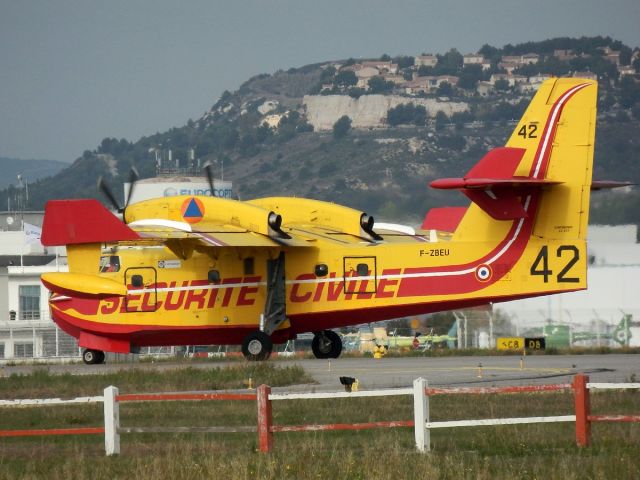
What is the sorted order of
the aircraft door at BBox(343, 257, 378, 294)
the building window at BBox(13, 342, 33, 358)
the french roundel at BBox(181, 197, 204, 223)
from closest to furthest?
the aircraft door at BBox(343, 257, 378, 294)
the french roundel at BBox(181, 197, 204, 223)
the building window at BBox(13, 342, 33, 358)

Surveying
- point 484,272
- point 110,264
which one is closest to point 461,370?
point 484,272

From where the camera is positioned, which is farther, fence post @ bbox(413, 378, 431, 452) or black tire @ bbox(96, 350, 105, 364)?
black tire @ bbox(96, 350, 105, 364)

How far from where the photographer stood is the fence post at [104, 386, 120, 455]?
18.8m

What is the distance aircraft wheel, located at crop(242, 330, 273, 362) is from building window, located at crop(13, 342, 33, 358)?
31587mm

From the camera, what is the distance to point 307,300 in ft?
121

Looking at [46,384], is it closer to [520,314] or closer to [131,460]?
[131,460]

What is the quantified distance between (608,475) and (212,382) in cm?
1563

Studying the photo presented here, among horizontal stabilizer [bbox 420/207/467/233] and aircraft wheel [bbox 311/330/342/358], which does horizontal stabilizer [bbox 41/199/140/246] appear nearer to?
aircraft wheel [bbox 311/330/342/358]

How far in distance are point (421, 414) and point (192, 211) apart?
65.1 ft

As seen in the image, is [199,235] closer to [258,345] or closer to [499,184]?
[258,345]

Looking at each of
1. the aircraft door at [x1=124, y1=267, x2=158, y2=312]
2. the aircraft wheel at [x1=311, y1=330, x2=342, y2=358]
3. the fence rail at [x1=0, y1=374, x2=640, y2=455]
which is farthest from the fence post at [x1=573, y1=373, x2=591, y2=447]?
the aircraft wheel at [x1=311, y1=330, x2=342, y2=358]

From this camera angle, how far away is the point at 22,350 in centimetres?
6638

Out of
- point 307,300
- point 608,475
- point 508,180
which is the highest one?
point 508,180

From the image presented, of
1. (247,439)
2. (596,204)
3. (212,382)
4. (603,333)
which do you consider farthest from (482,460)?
(596,204)
